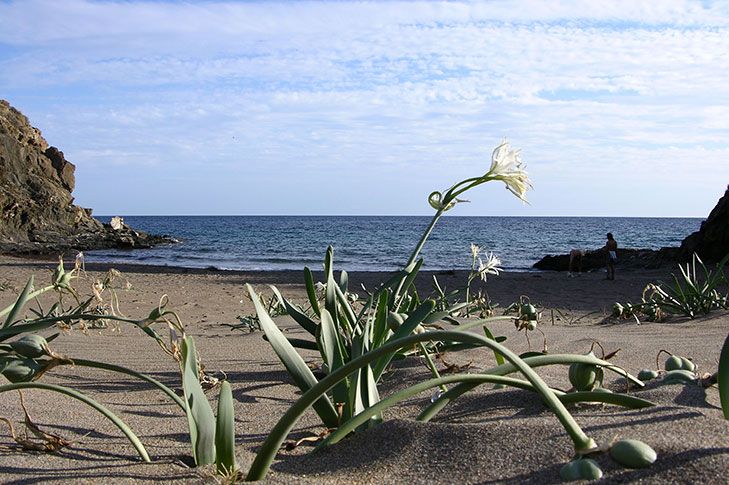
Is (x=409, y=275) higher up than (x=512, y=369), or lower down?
higher up

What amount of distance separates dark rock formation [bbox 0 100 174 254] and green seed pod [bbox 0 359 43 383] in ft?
83.5

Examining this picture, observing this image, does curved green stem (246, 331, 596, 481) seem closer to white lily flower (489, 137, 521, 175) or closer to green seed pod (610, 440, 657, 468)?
green seed pod (610, 440, 657, 468)

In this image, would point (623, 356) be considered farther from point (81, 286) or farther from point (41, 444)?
point (81, 286)

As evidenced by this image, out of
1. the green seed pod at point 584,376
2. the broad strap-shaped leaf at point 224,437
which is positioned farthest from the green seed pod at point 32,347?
the green seed pod at point 584,376

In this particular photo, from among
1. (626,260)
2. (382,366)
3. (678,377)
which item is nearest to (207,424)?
(382,366)

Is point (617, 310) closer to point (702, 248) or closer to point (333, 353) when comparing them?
A: point (333, 353)

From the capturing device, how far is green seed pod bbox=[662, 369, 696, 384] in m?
1.58

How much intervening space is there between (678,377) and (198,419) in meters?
1.28

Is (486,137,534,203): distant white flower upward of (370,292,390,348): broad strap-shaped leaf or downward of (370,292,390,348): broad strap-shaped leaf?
upward

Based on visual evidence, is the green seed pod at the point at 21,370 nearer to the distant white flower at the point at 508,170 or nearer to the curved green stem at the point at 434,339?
the curved green stem at the point at 434,339

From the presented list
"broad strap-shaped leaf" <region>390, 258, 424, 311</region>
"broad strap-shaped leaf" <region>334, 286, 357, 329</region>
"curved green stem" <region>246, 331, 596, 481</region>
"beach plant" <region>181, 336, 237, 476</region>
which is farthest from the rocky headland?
"beach plant" <region>181, 336, 237, 476</region>

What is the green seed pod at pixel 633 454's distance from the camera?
972 millimetres

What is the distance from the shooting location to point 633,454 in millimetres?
975

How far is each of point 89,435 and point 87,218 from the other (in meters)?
34.8
